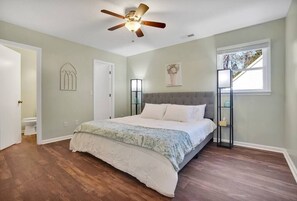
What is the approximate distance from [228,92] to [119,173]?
9.39ft

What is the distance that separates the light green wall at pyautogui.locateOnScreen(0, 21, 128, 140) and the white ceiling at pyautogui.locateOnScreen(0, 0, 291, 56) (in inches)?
8.6

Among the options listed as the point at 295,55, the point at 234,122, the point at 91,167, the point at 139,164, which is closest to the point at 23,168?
the point at 91,167

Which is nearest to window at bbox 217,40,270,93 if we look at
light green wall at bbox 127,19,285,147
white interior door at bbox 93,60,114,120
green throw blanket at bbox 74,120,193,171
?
light green wall at bbox 127,19,285,147

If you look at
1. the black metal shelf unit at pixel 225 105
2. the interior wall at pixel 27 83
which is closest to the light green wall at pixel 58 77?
the interior wall at pixel 27 83

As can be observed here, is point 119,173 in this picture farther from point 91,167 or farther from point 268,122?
point 268,122

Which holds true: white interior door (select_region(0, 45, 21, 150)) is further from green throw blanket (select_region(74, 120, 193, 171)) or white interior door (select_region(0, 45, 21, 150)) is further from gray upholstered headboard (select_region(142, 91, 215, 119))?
gray upholstered headboard (select_region(142, 91, 215, 119))

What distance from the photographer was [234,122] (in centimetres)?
333

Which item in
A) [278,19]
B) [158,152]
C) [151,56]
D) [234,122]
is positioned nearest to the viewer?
[158,152]

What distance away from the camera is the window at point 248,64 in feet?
9.93

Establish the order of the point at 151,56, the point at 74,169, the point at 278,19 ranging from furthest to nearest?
the point at 151,56, the point at 278,19, the point at 74,169

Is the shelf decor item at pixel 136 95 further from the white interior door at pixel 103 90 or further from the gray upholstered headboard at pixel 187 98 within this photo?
the white interior door at pixel 103 90

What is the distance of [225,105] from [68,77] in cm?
396

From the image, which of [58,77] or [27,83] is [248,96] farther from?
[27,83]

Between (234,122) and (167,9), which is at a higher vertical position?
(167,9)
